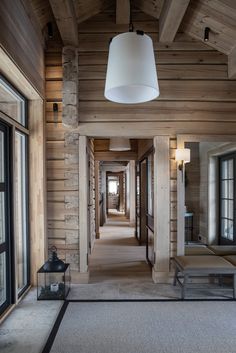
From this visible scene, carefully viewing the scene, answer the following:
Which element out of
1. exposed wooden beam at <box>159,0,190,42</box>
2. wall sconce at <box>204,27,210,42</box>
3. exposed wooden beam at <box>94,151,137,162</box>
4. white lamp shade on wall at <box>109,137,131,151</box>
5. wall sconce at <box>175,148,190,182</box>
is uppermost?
exposed wooden beam at <box>159,0,190,42</box>

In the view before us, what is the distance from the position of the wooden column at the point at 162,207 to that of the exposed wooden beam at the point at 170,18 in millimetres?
1464

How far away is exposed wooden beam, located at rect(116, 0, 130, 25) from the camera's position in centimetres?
396

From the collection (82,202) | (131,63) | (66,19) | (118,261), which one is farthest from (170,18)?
(118,261)

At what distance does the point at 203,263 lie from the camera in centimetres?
379

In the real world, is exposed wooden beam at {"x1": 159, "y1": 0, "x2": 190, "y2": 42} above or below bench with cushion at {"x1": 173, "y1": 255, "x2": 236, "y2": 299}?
above

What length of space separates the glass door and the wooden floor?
147cm

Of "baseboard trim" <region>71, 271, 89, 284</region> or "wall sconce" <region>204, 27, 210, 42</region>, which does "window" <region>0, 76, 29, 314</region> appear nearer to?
"baseboard trim" <region>71, 271, 89, 284</region>

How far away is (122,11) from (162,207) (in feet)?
9.48

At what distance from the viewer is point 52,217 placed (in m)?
4.39

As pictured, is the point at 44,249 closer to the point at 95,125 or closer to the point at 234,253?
the point at 95,125

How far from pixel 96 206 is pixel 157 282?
13.1 feet

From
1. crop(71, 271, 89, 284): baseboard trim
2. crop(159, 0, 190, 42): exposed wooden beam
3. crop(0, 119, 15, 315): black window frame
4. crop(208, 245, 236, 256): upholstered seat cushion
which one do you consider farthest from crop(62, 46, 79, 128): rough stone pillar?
crop(208, 245, 236, 256): upholstered seat cushion

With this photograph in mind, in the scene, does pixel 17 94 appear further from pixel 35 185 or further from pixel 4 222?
pixel 4 222

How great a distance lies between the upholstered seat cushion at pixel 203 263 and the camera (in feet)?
12.1
